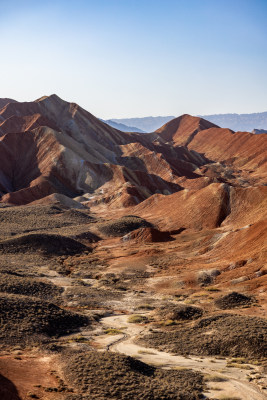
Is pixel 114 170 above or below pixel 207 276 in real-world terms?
above

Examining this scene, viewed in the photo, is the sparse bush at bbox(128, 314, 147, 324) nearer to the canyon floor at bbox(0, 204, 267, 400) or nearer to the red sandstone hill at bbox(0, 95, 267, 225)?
the canyon floor at bbox(0, 204, 267, 400)

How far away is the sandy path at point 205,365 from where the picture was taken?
23344 millimetres

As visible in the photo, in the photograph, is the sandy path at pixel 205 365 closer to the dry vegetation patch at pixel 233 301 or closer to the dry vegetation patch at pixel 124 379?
the dry vegetation patch at pixel 124 379

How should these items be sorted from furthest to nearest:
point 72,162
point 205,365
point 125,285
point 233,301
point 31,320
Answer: point 72,162
point 125,285
point 233,301
point 31,320
point 205,365

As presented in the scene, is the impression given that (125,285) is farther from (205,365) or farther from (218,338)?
(205,365)

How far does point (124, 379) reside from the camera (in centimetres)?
2333

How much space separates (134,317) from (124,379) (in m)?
14.9

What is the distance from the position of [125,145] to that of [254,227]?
110m

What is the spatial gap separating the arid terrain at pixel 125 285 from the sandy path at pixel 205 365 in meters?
0.10

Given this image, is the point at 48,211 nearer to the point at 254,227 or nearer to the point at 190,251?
the point at 190,251

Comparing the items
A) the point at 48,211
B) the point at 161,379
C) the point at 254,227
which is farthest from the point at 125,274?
the point at 48,211

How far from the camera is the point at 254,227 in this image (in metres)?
59.7

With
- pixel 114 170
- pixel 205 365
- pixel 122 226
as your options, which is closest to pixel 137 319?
pixel 205 365

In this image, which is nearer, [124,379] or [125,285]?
[124,379]
